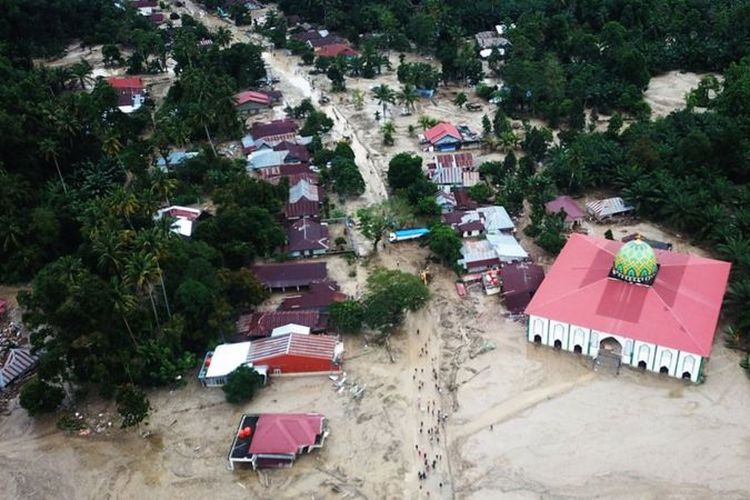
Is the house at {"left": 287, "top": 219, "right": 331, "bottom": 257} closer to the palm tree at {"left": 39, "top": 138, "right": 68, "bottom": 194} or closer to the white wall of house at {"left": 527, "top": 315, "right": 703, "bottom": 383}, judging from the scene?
the white wall of house at {"left": 527, "top": 315, "right": 703, "bottom": 383}

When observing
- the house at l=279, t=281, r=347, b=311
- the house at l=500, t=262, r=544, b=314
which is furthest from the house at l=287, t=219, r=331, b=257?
the house at l=500, t=262, r=544, b=314

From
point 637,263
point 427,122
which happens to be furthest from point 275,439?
point 427,122

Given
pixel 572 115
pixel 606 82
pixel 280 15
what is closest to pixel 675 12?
pixel 606 82

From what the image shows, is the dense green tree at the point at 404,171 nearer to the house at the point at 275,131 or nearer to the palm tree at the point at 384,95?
the house at the point at 275,131

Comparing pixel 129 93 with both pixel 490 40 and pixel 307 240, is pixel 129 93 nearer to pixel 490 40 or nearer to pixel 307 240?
pixel 307 240

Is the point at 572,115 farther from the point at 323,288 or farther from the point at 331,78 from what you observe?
the point at 323,288

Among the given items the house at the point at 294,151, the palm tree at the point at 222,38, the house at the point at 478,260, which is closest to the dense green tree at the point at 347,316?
the house at the point at 478,260
